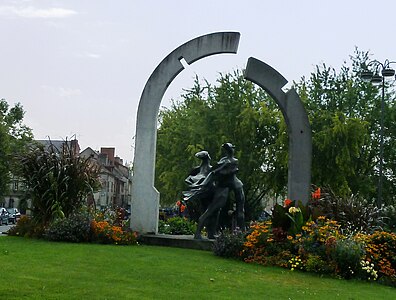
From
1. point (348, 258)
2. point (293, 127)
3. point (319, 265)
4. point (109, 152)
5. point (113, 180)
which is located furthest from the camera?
point (109, 152)

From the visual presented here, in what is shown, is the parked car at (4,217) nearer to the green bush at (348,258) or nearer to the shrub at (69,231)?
the shrub at (69,231)

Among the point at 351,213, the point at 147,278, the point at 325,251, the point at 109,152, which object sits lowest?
the point at 147,278

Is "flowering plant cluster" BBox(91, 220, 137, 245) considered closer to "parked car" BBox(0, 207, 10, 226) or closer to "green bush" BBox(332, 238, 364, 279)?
"green bush" BBox(332, 238, 364, 279)

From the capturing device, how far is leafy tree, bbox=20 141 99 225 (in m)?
15.1

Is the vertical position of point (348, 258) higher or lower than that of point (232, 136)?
lower

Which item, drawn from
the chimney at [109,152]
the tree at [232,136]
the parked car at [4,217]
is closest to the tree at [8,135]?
the parked car at [4,217]

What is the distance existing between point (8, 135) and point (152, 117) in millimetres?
34153

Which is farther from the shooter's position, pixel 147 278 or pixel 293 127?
pixel 293 127

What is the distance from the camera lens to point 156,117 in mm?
15688

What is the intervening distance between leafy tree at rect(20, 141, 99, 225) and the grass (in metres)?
2.78

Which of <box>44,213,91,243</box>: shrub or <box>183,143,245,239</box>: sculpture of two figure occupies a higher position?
<box>183,143,245,239</box>: sculpture of two figure

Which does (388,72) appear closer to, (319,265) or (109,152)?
(319,265)

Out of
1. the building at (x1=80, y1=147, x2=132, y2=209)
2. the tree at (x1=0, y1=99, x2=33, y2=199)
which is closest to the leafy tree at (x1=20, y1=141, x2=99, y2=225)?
the tree at (x1=0, y1=99, x2=33, y2=199)

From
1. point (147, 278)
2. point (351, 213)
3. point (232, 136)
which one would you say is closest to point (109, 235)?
point (147, 278)
